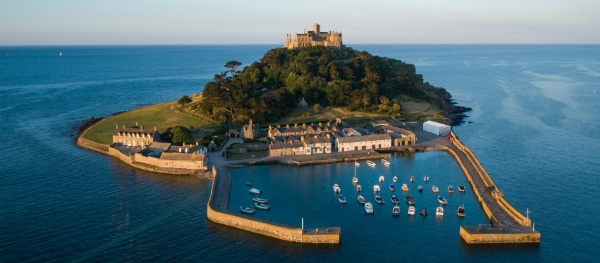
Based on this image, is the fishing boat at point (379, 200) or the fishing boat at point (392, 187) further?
the fishing boat at point (392, 187)

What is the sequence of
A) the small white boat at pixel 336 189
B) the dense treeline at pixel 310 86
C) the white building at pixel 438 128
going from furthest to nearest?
the dense treeline at pixel 310 86, the white building at pixel 438 128, the small white boat at pixel 336 189

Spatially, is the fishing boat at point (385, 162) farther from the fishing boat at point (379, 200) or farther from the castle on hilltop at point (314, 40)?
the castle on hilltop at point (314, 40)

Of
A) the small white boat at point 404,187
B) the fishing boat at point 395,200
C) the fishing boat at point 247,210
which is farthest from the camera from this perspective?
the small white boat at point 404,187

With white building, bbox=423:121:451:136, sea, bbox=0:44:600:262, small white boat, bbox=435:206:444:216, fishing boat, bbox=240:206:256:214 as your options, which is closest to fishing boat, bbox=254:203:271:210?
sea, bbox=0:44:600:262

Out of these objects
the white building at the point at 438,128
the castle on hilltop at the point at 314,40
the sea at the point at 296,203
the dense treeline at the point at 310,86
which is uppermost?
the castle on hilltop at the point at 314,40

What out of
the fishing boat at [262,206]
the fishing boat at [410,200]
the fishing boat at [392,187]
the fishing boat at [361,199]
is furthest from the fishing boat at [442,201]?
the fishing boat at [262,206]

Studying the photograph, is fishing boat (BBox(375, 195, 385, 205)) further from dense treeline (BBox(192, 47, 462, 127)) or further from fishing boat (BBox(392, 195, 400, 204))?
dense treeline (BBox(192, 47, 462, 127))

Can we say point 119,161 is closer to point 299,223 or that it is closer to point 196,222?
point 196,222

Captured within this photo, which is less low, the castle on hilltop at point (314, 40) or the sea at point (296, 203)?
the castle on hilltop at point (314, 40)
